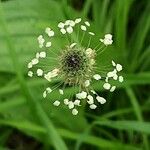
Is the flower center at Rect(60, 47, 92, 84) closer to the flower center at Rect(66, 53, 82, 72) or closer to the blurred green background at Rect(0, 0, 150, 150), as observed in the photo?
the flower center at Rect(66, 53, 82, 72)

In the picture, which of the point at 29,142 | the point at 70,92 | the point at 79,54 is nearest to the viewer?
the point at 79,54

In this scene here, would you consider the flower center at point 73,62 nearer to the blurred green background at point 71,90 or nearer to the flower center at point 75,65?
the flower center at point 75,65

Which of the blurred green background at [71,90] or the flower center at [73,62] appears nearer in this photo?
the flower center at [73,62]

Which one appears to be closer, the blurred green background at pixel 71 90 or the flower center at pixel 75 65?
the flower center at pixel 75 65

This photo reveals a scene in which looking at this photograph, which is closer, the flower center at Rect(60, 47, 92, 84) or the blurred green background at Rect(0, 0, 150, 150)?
the flower center at Rect(60, 47, 92, 84)

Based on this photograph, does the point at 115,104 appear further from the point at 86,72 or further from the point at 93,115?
the point at 86,72

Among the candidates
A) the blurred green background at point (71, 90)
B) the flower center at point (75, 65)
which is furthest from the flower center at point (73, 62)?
the blurred green background at point (71, 90)

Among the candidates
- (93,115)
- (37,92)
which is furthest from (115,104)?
(37,92)

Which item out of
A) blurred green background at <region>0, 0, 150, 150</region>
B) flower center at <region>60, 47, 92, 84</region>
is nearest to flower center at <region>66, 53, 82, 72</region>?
flower center at <region>60, 47, 92, 84</region>
